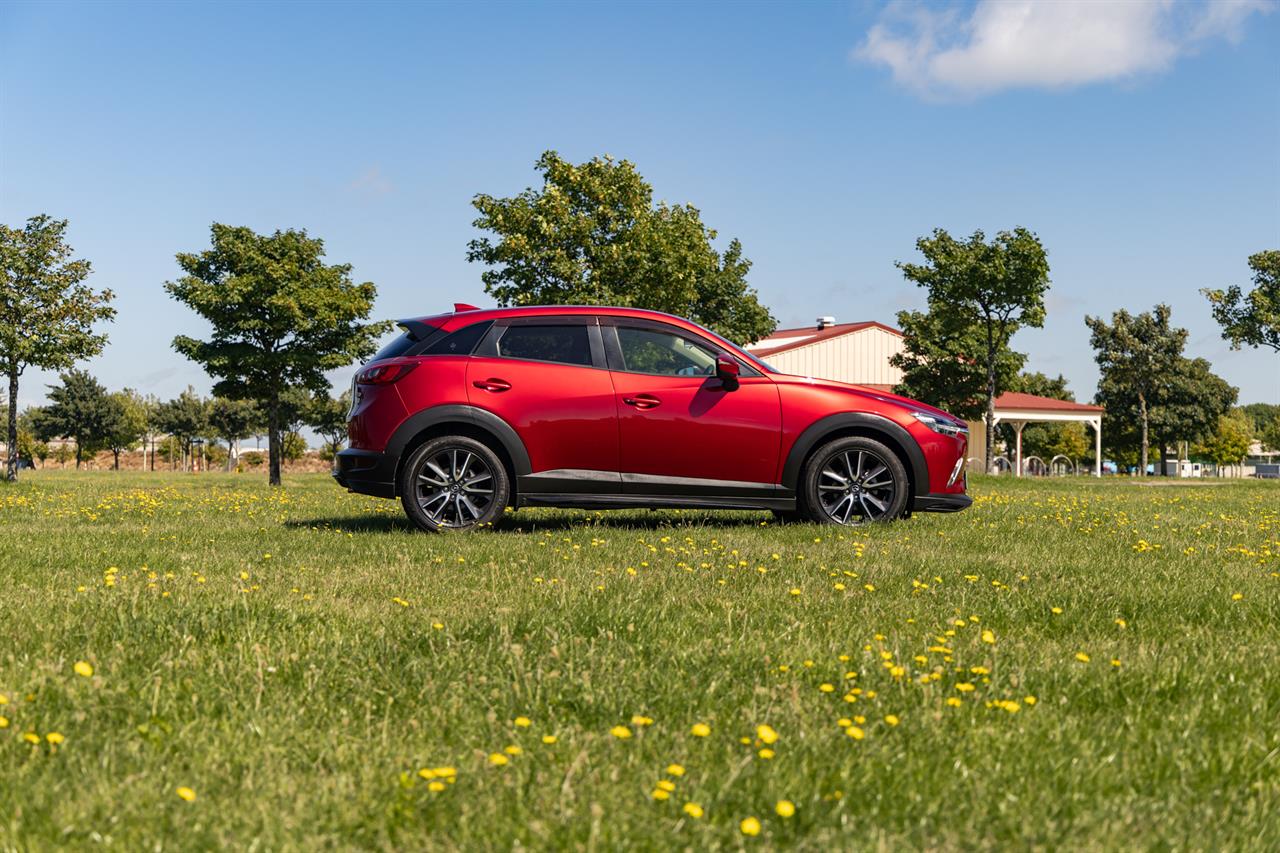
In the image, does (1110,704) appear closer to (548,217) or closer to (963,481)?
(963,481)

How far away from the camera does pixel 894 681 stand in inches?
151

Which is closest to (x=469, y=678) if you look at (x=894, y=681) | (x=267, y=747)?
(x=267, y=747)

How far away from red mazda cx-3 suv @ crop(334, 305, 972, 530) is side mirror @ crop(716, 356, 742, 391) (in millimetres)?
12

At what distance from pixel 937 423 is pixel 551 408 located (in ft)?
11.6

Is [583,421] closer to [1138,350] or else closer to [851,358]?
[851,358]

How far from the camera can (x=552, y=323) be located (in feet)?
29.9

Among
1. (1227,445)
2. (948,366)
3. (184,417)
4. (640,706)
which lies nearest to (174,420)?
(184,417)

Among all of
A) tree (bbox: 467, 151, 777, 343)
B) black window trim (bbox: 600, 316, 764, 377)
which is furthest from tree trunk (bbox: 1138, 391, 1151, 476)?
black window trim (bbox: 600, 316, 764, 377)

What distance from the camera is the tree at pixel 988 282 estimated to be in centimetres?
3494

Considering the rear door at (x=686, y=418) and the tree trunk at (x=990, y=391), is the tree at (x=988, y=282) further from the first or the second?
the rear door at (x=686, y=418)

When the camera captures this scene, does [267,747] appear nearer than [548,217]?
Yes

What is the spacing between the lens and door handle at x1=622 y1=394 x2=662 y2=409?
8883mm

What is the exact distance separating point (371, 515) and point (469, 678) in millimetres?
7725

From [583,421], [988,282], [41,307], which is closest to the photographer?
[583,421]
